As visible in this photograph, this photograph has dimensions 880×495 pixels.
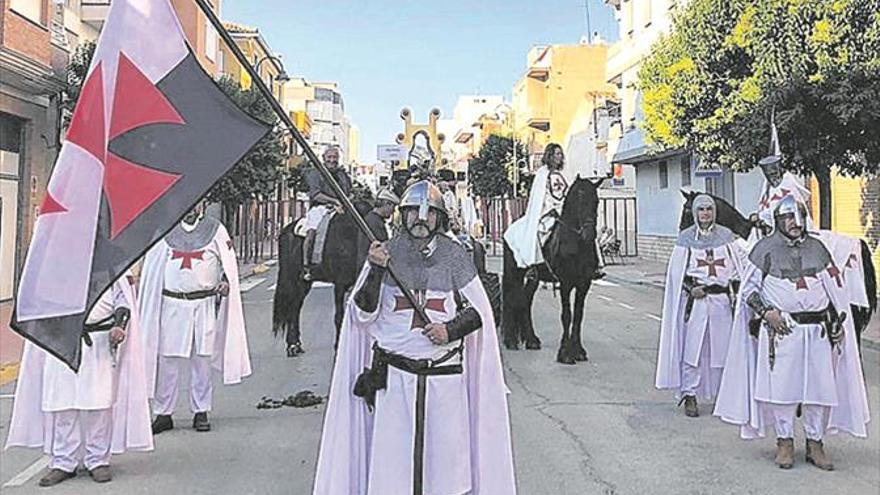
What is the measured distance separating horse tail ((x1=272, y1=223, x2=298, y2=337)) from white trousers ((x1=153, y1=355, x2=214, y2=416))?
14.2 ft

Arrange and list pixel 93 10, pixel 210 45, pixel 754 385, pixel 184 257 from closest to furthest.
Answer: pixel 754 385 → pixel 184 257 → pixel 93 10 → pixel 210 45

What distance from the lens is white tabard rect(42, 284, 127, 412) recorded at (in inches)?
223

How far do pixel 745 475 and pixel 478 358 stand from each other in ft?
8.98

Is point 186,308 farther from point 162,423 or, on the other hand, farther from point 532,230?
point 532,230

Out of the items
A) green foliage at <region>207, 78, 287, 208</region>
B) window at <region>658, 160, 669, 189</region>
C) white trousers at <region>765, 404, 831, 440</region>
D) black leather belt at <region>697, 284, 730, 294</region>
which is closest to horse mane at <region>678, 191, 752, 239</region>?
black leather belt at <region>697, 284, 730, 294</region>

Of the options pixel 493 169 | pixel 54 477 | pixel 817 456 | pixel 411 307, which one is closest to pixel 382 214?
pixel 54 477

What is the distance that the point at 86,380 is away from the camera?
18.8ft

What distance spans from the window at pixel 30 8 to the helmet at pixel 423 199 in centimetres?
1584

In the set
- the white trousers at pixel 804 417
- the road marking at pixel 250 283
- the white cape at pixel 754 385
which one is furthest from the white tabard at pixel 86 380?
the road marking at pixel 250 283

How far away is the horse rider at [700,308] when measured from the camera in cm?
775

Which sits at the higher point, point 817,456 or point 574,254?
point 574,254

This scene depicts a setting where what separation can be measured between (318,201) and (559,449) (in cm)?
559

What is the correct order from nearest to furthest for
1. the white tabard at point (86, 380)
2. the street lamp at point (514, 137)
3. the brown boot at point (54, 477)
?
the white tabard at point (86, 380) < the brown boot at point (54, 477) < the street lamp at point (514, 137)

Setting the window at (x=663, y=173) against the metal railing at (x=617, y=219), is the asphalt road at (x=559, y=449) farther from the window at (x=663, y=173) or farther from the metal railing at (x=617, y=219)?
the metal railing at (x=617, y=219)
